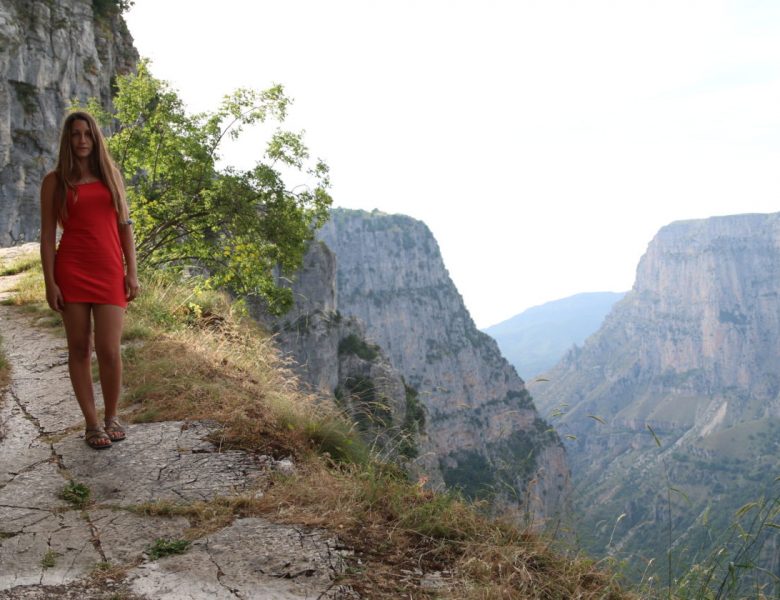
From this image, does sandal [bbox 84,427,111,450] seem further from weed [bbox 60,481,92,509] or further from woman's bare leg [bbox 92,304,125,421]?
weed [bbox 60,481,92,509]

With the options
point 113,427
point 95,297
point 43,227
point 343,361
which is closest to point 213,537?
point 113,427

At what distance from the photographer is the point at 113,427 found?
493cm

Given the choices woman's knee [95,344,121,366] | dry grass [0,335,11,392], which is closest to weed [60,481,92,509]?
woman's knee [95,344,121,366]

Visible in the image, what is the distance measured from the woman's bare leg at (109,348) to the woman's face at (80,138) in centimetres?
123

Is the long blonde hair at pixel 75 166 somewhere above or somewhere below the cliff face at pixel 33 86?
below

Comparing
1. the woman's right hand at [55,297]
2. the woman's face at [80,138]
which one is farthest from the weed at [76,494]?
the woman's face at [80,138]

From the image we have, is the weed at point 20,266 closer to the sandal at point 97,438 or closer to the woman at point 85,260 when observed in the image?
the woman at point 85,260

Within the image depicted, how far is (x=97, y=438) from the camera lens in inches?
188

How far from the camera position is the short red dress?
482 cm

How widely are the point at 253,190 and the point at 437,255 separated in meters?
153

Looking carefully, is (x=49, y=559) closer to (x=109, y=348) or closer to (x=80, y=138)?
(x=109, y=348)

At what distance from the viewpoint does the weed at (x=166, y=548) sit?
10.8 feet

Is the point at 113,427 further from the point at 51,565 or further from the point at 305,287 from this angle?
the point at 305,287

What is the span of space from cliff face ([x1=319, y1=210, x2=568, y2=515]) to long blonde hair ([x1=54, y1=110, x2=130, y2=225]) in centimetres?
10681
